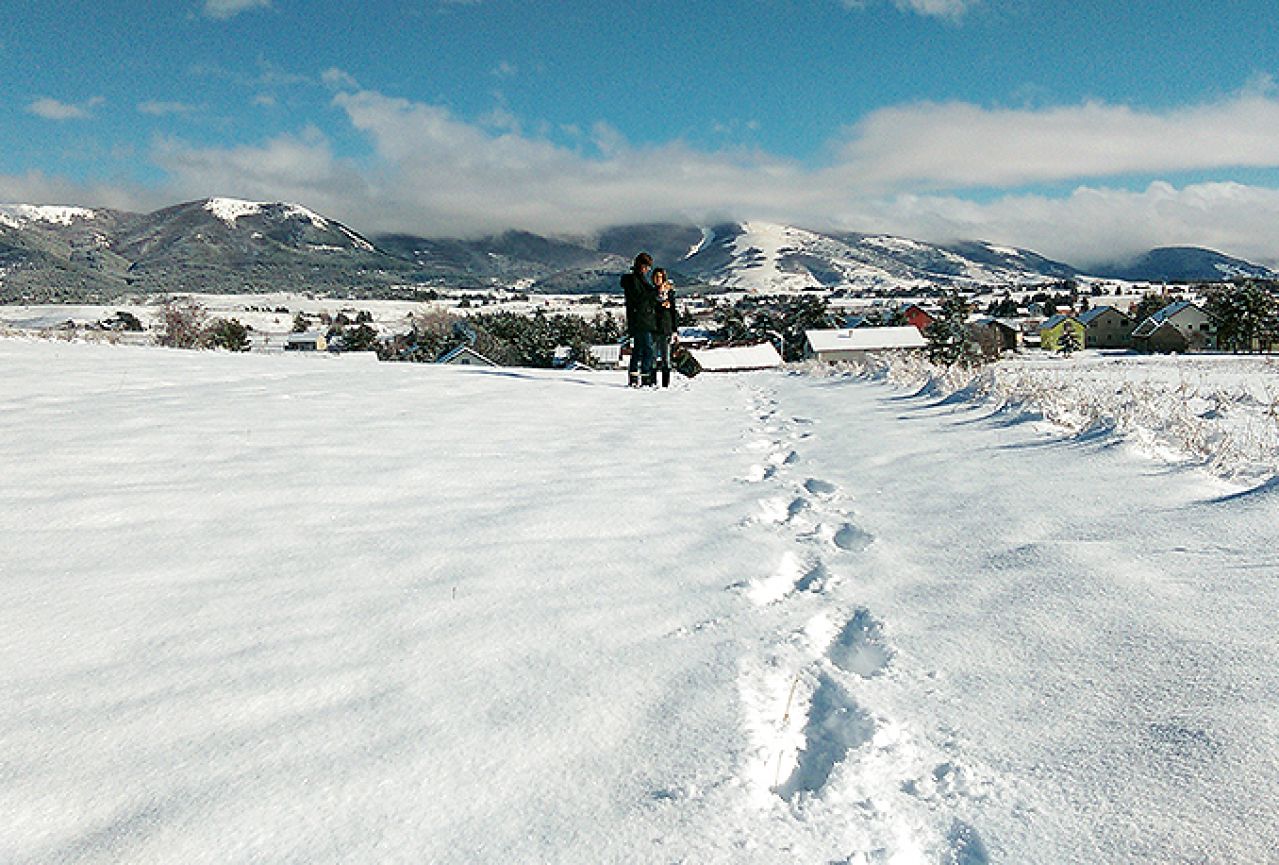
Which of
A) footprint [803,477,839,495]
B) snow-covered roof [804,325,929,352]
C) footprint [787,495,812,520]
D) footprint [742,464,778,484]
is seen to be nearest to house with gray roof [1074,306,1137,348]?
snow-covered roof [804,325,929,352]

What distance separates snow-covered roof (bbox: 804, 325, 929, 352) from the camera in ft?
230

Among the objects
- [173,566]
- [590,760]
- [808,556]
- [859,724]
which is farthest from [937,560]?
[173,566]

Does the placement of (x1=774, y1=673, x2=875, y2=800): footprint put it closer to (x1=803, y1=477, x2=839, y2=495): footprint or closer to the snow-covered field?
the snow-covered field

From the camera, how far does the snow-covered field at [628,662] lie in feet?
4.75

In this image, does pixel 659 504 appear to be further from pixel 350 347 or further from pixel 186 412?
pixel 350 347

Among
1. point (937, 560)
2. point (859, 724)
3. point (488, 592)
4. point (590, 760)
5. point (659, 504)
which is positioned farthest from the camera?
point (659, 504)

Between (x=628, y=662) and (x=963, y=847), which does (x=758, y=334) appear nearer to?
(x=628, y=662)

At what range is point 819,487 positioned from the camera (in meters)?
4.50

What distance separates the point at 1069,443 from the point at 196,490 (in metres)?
5.30

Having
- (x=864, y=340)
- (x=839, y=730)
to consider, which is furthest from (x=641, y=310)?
(x=864, y=340)

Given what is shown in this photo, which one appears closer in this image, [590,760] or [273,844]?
[273,844]

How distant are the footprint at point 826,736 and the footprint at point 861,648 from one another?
0.49 ft

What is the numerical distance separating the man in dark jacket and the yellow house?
84.2m

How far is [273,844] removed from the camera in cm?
140
